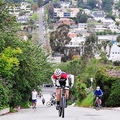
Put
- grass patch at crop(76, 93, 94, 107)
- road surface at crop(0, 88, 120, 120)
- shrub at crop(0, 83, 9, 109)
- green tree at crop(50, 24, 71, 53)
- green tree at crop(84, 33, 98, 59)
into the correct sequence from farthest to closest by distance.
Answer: green tree at crop(50, 24, 71, 53) < green tree at crop(84, 33, 98, 59) < grass patch at crop(76, 93, 94, 107) < shrub at crop(0, 83, 9, 109) < road surface at crop(0, 88, 120, 120)

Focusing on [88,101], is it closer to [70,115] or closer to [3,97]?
[3,97]

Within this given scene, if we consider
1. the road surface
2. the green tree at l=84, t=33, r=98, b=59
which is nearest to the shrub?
the road surface

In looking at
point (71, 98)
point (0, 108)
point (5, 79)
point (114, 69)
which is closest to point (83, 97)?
point (114, 69)


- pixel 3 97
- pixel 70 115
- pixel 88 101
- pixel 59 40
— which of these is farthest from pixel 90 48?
pixel 70 115

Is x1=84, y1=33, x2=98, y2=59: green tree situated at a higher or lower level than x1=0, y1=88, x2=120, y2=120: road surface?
lower

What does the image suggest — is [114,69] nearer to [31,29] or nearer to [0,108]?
[0,108]

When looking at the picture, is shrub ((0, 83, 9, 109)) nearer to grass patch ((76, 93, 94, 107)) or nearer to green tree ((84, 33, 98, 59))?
grass patch ((76, 93, 94, 107))

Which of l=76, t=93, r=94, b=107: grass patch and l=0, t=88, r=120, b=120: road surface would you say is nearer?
l=0, t=88, r=120, b=120: road surface

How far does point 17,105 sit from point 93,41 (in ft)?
224

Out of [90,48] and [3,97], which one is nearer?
[3,97]

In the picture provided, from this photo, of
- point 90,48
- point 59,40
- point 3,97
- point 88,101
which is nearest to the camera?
point 3,97

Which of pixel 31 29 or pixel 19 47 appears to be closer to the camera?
pixel 19 47

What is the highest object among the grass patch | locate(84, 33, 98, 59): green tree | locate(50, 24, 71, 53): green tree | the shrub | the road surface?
the road surface

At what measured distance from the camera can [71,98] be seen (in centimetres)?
5341
